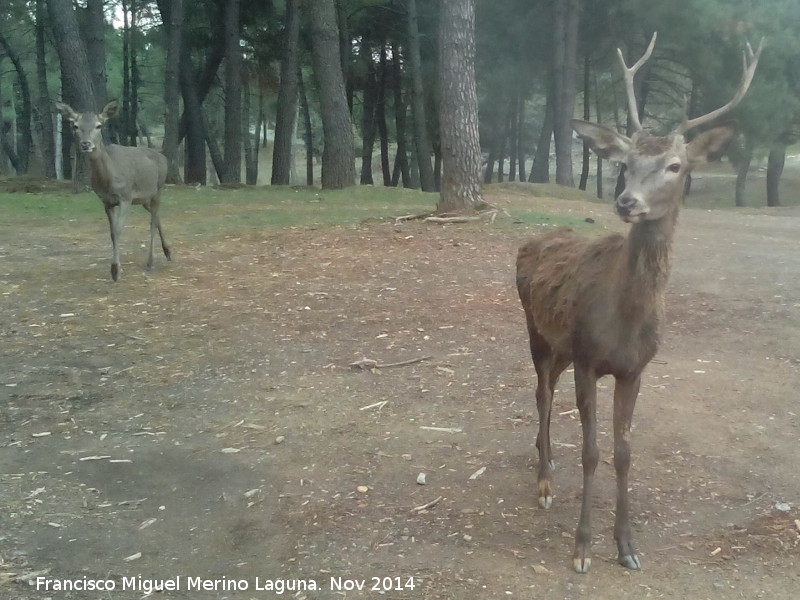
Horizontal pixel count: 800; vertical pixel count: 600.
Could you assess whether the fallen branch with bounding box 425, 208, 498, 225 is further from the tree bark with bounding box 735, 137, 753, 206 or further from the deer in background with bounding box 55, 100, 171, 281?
the tree bark with bounding box 735, 137, 753, 206

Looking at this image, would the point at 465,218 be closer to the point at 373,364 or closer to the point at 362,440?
the point at 373,364

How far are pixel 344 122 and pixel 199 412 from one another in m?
12.4

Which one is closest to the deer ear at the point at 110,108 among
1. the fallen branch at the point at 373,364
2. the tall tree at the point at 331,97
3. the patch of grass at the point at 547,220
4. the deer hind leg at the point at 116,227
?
the deer hind leg at the point at 116,227

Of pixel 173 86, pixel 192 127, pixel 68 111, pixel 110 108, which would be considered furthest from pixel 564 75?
pixel 68 111

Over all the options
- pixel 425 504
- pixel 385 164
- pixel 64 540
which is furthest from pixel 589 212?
pixel 385 164

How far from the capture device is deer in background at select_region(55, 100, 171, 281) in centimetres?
962

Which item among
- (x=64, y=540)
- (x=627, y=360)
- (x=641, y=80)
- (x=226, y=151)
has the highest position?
(x=641, y=80)

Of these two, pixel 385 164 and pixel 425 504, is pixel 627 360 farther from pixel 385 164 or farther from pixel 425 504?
pixel 385 164

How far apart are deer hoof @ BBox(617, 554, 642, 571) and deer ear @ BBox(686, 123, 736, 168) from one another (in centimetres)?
192

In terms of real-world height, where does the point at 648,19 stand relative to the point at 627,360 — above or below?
above

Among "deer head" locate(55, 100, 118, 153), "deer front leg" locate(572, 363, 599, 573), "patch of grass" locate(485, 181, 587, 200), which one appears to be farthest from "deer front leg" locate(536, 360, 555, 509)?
"patch of grass" locate(485, 181, 587, 200)

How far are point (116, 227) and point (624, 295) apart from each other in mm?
7118

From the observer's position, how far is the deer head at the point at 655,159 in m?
3.90

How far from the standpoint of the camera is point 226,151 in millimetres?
23578
